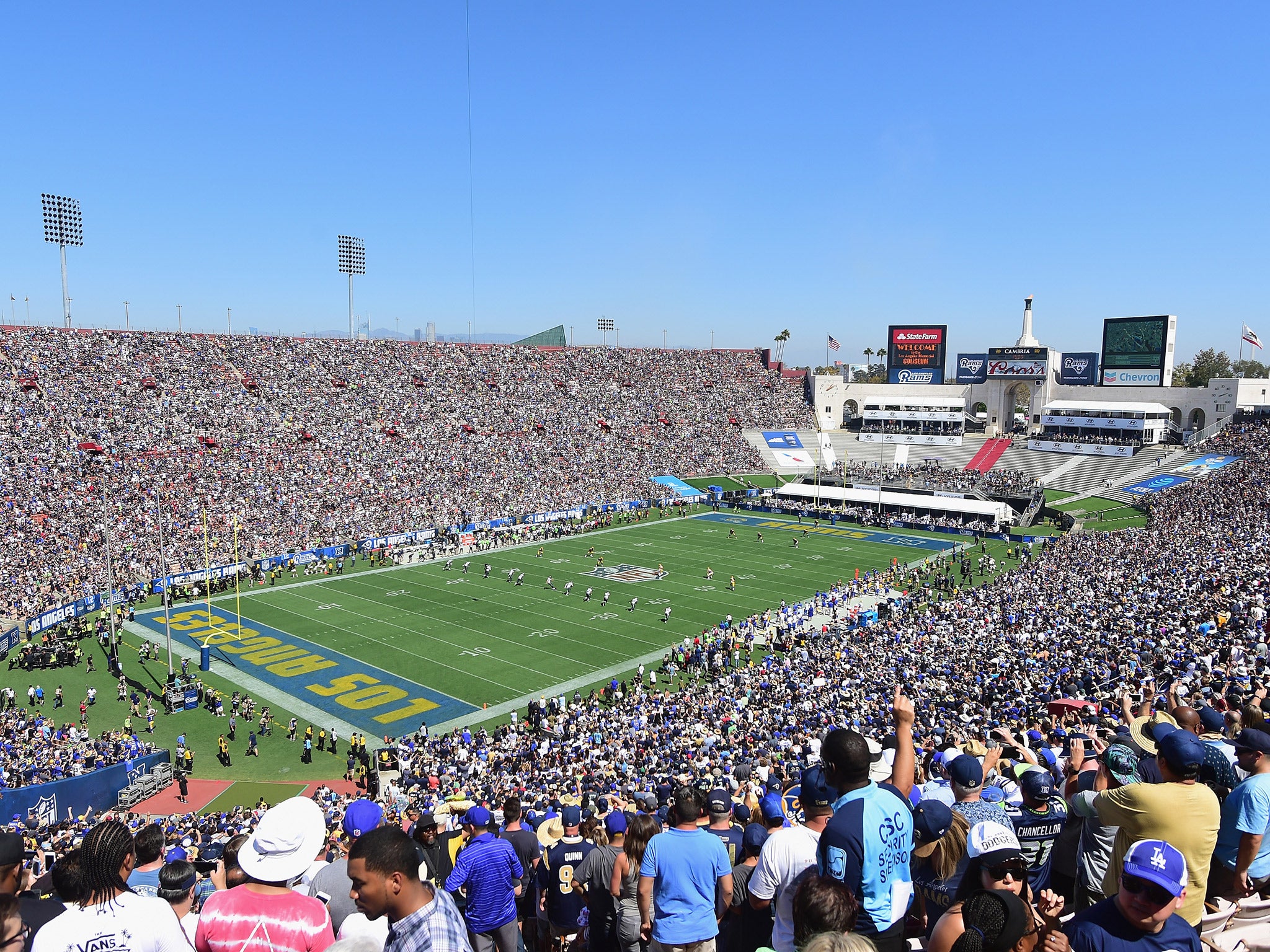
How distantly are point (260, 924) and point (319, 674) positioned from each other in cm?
2571

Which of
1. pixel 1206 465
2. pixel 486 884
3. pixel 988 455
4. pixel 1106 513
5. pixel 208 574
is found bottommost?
pixel 1106 513

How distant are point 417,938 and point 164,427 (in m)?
51.0

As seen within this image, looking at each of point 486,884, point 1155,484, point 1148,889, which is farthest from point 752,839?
point 1155,484

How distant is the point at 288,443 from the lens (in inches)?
2026

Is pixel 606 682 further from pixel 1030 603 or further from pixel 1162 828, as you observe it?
pixel 1162 828

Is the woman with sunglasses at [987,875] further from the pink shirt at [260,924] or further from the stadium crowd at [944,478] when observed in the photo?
the stadium crowd at [944,478]

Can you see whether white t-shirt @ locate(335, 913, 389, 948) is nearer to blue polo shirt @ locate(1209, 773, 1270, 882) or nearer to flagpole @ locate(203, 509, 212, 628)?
blue polo shirt @ locate(1209, 773, 1270, 882)

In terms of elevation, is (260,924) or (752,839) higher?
(260,924)

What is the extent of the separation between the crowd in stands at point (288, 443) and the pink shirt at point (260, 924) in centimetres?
3397

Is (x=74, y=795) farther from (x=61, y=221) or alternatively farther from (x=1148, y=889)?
(x=61, y=221)

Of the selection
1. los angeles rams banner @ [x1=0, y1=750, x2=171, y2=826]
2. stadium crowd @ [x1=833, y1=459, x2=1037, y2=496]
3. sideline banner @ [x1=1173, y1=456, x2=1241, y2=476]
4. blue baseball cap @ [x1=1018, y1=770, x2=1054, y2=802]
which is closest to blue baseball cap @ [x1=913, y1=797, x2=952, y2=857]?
blue baseball cap @ [x1=1018, y1=770, x2=1054, y2=802]

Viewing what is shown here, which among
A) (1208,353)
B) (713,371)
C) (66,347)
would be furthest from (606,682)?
(1208,353)

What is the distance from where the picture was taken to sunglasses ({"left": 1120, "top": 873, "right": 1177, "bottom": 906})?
3297 millimetres

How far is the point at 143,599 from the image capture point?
3550cm
